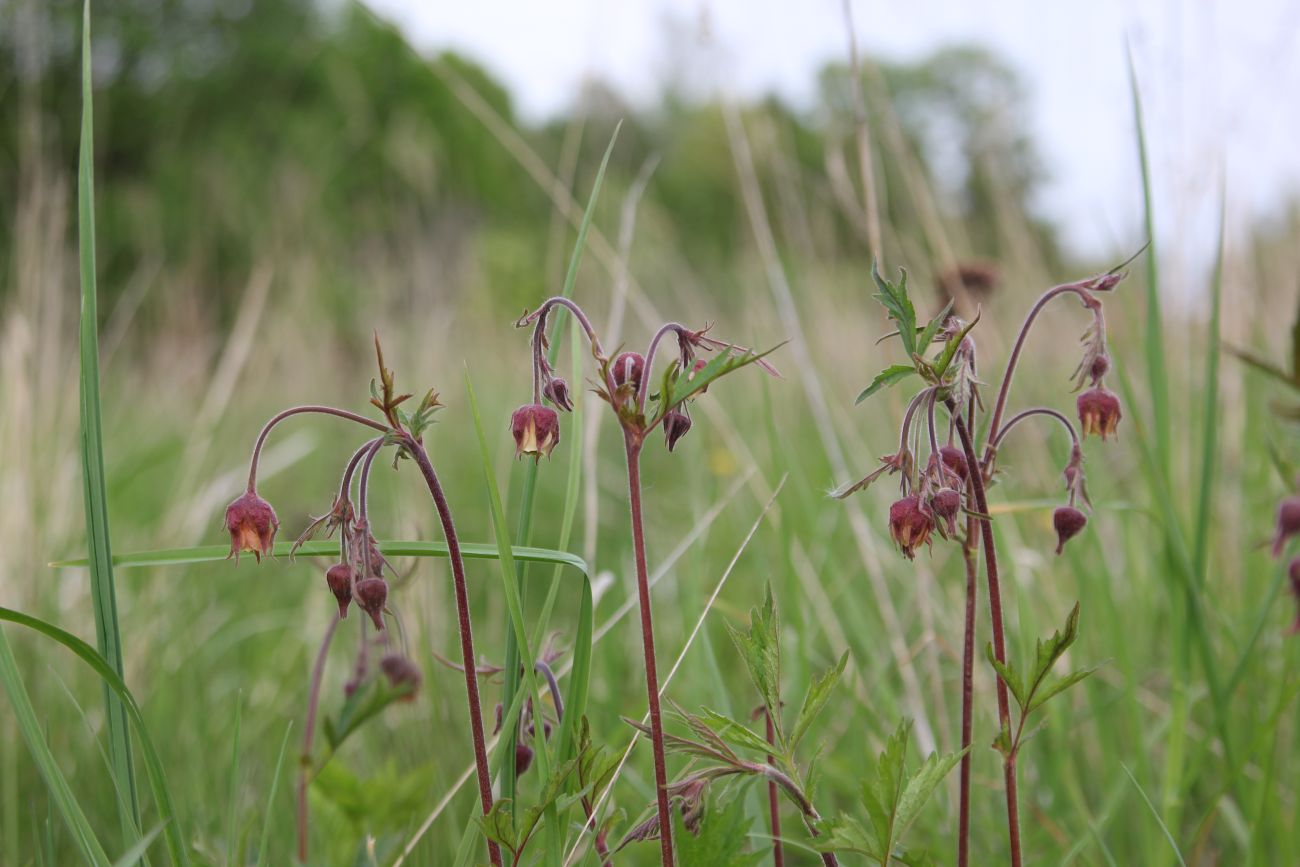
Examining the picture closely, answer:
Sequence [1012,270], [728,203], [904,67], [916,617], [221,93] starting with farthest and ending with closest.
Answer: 1. [904,67]
2. [728,203]
3. [221,93]
4. [1012,270]
5. [916,617]

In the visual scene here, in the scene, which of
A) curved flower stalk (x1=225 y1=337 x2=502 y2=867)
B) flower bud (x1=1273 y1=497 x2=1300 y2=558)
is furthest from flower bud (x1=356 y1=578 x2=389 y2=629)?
flower bud (x1=1273 y1=497 x2=1300 y2=558)

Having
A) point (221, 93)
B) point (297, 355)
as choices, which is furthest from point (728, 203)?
point (297, 355)

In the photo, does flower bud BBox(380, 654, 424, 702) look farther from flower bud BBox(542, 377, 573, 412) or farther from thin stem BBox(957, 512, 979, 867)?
thin stem BBox(957, 512, 979, 867)

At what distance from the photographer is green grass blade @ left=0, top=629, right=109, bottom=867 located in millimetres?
988

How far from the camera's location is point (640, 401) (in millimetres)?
891

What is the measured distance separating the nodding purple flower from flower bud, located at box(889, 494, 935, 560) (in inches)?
0.5

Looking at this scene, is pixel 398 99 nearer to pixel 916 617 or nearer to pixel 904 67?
pixel 904 67

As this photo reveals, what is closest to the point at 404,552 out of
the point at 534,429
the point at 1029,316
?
the point at 534,429

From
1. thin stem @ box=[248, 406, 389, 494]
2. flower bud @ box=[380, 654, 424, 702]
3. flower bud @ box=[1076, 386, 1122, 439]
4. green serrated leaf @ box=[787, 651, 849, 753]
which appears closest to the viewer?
thin stem @ box=[248, 406, 389, 494]

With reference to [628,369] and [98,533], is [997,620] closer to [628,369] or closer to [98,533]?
[628,369]

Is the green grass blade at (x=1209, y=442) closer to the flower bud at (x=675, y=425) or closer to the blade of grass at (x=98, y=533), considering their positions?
the flower bud at (x=675, y=425)

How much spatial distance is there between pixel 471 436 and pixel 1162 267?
3.38 meters

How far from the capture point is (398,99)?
83.2 feet

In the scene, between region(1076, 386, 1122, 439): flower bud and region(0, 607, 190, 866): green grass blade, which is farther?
region(1076, 386, 1122, 439): flower bud
